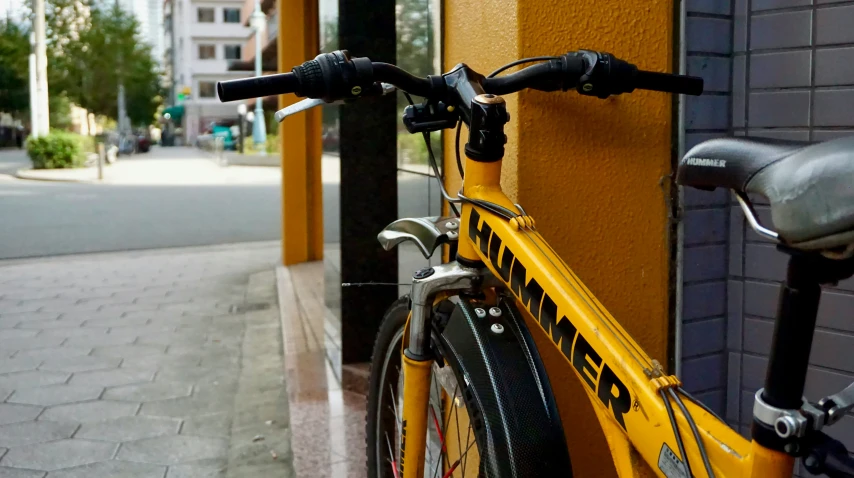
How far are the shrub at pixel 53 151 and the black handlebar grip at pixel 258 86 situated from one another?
24.7m

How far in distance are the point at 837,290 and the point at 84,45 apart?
1566 inches

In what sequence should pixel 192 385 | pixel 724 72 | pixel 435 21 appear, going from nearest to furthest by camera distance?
1. pixel 724 72
2. pixel 435 21
3. pixel 192 385

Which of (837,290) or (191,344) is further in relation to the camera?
(191,344)

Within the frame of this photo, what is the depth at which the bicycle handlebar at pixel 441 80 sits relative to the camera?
1538 millimetres

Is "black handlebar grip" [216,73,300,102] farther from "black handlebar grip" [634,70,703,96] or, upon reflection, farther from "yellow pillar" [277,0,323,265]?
"yellow pillar" [277,0,323,265]

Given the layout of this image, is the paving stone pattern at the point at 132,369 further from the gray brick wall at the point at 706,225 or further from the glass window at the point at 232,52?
the glass window at the point at 232,52

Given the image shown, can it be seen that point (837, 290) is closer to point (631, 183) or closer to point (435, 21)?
point (631, 183)

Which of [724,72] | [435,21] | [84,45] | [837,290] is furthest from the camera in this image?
[84,45]

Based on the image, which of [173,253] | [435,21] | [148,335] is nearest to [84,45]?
[173,253]

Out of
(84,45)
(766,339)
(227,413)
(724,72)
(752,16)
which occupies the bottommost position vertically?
(227,413)

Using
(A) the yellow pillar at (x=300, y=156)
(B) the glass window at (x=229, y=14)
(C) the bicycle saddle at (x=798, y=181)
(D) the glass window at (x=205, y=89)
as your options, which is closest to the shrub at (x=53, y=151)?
(A) the yellow pillar at (x=300, y=156)

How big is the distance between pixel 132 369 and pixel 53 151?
2143cm

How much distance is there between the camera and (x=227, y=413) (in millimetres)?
4098

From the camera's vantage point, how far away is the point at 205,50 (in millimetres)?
71562
